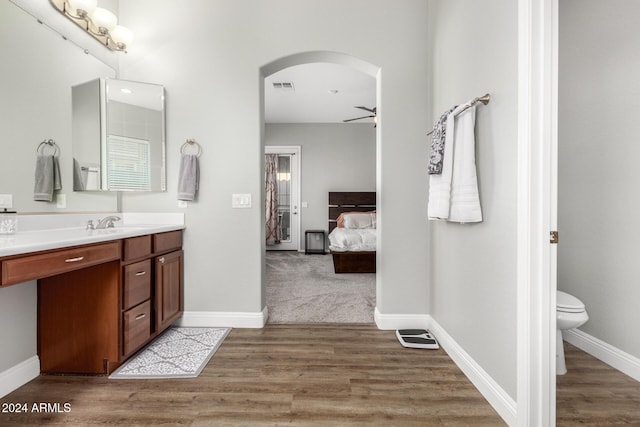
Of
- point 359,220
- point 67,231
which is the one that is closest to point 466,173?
point 67,231

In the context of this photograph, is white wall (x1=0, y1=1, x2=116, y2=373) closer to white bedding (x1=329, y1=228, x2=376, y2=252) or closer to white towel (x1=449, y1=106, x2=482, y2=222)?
white towel (x1=449, y1=106, x2=482, y2=222)

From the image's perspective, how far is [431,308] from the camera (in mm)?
2396

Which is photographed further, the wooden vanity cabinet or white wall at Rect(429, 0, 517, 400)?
the wooden vanity cabinet

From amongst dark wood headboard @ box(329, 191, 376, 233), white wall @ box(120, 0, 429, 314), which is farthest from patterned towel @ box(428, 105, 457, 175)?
dark wood headboard @ box(329, 191, 376, 233)

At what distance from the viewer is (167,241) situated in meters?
2.24

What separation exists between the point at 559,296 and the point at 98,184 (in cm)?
342

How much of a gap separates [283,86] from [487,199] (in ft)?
12.6

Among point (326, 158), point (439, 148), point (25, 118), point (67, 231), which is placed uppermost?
point (326, 158)

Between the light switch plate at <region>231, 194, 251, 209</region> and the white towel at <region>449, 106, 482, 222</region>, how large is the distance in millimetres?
1613

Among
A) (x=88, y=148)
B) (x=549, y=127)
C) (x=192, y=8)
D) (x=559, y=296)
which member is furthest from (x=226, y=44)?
(x=559, y=296)

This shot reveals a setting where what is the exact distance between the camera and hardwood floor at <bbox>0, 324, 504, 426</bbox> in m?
1.41

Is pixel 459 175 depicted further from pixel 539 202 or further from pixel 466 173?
pixel 539 202

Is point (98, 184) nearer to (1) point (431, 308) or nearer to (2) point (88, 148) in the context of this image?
(2) point (88, 148)

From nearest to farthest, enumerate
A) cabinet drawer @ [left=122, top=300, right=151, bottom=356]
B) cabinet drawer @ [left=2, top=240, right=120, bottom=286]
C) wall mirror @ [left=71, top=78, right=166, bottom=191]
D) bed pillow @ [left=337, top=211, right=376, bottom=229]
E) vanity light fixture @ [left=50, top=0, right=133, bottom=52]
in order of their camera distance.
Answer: cabinet drawer @ [left=2, top=240, right=120, bottom=286], cabinet drawer @ [left=122, top=300, right=151, bottom=356], vanity light fixture @ [left=50, top=0, right=133, bottom=52], wall mirror @ [left=71, top=78, right=166, bottom=191], bed pillow @ [left=337, top=211, right=376, bottom=229]
